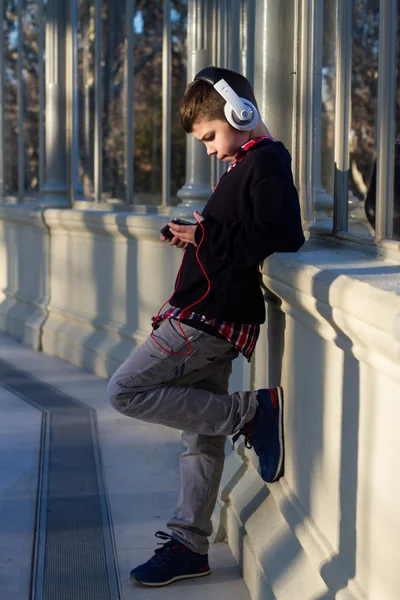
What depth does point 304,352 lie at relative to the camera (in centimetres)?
324

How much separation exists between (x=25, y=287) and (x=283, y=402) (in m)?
6.01

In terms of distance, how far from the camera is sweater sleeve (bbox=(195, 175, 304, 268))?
3137 millimetres

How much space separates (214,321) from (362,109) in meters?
0.82

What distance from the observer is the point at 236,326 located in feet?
11.2

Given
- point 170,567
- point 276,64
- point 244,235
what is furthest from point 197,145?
point 170,567

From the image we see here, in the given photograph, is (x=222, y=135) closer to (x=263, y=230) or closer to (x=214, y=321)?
(x=263, y=230)

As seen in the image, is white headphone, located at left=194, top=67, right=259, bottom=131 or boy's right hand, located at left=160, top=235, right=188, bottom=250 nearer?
white headphone, located at left=194, top=67, right=259, bottom=131

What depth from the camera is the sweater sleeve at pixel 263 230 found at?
3.14 meters

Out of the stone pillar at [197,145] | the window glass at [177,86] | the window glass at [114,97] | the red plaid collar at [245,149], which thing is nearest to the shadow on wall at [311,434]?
the red plaid collar at [245,149]

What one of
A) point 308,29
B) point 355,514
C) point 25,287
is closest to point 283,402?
point 355,514

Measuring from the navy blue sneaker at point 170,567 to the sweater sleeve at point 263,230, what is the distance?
1.07m

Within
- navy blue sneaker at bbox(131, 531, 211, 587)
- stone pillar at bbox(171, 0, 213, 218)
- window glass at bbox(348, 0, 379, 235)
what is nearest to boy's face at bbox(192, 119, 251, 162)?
window glass at bbox(348, 0, 379, 235)

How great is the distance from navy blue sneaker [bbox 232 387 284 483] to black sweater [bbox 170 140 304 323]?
281 mm

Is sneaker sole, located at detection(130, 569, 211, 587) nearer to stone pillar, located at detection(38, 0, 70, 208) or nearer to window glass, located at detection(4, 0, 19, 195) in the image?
stone pillar, located at detection(38, 0, 70, 208)
